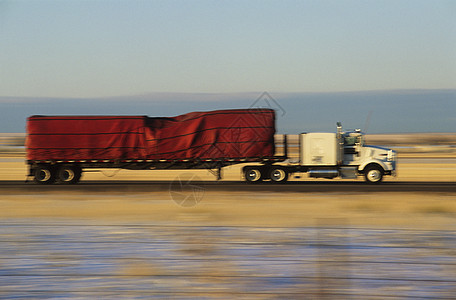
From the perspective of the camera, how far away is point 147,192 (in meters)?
23.1

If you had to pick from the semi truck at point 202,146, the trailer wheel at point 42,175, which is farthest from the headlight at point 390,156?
the trailer wheel at point 42,175

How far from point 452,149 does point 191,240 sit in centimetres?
7355

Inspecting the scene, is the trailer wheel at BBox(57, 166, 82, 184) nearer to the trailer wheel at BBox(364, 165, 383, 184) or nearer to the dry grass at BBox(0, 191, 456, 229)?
the dry grass at BBox(0, 191, 456, 229)

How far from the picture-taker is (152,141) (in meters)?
28.2

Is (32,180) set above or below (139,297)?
below

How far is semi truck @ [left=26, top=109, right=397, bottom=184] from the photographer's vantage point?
27734 mm

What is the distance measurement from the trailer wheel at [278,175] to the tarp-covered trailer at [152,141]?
0.51 metres

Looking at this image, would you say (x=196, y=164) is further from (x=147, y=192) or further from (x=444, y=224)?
(x=444, y=224)

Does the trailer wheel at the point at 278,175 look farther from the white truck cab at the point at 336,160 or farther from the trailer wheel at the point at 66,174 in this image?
the trailer wheel at the point at 66,174

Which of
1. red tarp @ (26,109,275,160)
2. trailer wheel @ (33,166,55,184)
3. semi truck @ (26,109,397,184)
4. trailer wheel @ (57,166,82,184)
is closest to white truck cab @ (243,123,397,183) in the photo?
semi truck @ (26,109,397,184)

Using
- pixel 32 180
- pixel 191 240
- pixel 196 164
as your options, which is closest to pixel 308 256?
pixel 191 240

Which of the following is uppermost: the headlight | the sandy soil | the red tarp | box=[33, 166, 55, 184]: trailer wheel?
the red tarp

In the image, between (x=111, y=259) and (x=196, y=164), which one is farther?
(x=196, y=164)

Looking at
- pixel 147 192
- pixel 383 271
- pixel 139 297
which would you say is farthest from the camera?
pixel 147 192
